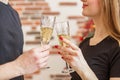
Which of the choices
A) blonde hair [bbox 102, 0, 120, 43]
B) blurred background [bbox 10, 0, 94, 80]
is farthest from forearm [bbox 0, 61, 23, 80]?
blurred background [bbox 10, 0, 94, 80]

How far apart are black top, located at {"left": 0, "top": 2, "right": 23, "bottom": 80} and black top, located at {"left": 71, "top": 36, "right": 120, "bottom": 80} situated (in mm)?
442

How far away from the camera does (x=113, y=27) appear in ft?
5.77

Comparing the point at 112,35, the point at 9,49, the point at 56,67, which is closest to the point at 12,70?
the point at 9,49

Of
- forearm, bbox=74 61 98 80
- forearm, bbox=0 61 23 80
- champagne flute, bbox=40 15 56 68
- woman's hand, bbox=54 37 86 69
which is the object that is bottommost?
forearm, bbox=74 61 98 80

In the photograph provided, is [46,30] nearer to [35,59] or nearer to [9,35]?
[35,59]

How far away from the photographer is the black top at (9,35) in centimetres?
181

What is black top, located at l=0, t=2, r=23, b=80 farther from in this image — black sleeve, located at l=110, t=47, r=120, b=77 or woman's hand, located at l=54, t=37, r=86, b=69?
black sleeve, located at l=110, t=47, r=120, b=77

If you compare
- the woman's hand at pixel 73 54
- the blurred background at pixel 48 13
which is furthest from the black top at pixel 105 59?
the blurred background at pixel 48 13

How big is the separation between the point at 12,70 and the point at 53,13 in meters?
2.19

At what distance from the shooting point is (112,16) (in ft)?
5.76

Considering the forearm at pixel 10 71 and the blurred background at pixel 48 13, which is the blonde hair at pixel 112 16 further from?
the blurred background at pixel 48 13

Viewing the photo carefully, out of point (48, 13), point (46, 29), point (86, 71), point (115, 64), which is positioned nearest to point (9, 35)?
point (46, 29)

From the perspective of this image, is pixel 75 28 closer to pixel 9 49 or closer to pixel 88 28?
pixel 88 28

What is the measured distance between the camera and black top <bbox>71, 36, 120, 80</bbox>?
1.63 meters
